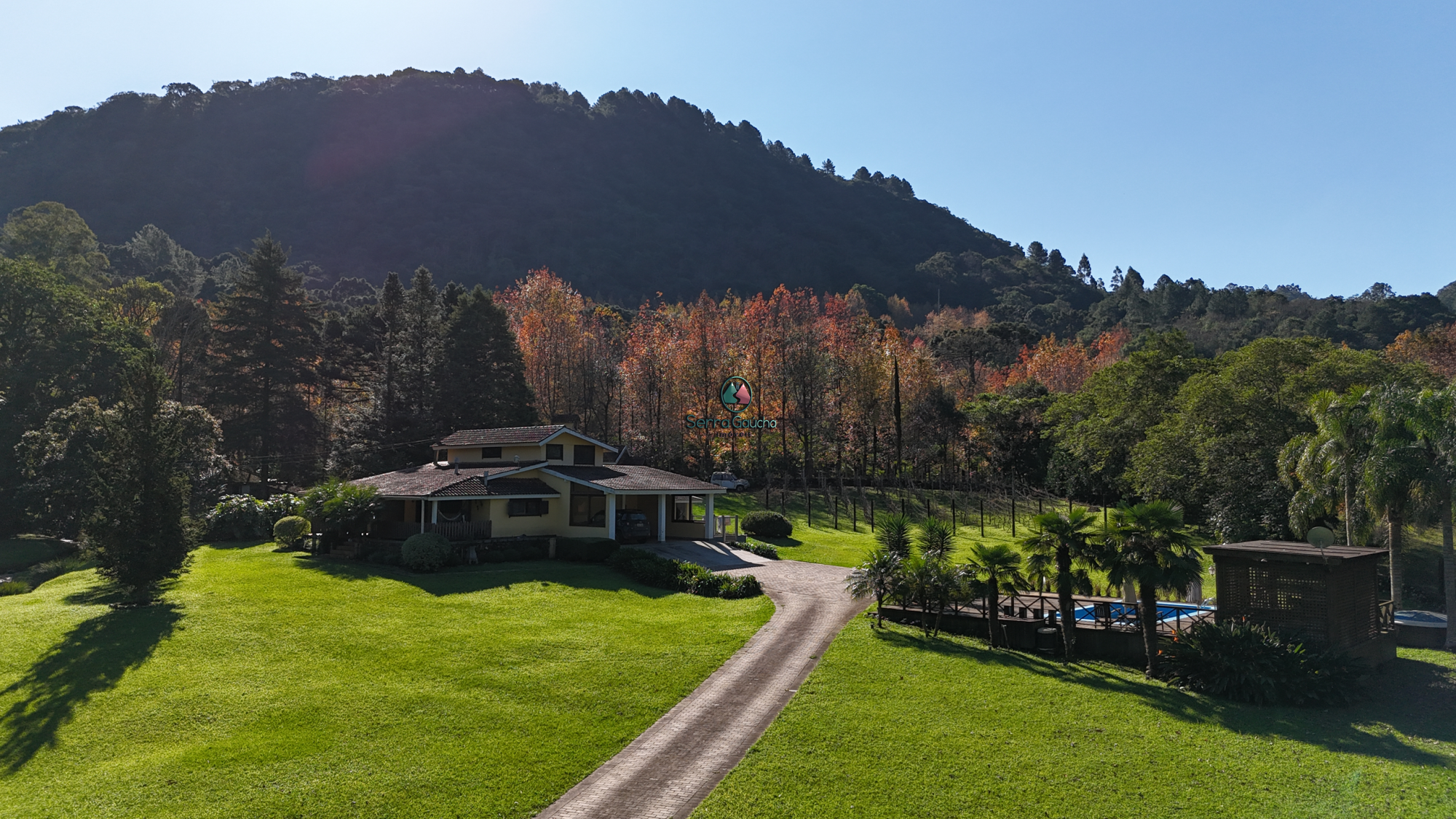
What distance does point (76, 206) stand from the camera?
127 meters

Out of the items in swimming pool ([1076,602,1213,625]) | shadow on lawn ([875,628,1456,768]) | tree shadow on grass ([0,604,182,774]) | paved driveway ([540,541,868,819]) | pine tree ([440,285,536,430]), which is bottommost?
shadow on lawn ([875,628,1456,768])

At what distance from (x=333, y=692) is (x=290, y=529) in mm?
20795

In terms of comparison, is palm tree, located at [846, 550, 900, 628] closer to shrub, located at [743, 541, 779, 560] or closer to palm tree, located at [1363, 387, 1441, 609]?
shrub, located at [743, 541, 779, 560]

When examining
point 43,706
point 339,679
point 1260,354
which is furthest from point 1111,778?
point 1260,354

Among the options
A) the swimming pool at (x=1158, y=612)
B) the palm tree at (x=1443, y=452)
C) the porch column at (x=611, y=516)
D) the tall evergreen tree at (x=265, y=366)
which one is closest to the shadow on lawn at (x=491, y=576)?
the porch column at (x=611, y=516)

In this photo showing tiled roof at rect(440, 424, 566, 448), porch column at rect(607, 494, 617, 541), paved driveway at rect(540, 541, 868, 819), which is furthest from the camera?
tiled roof at rect(440, 424, 566, 448)

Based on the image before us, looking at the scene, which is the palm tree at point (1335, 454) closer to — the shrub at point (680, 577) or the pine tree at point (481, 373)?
the shrub at point (680, 577)

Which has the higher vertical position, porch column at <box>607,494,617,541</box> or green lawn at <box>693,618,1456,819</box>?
porch column at <box>607,494,617,541</box>

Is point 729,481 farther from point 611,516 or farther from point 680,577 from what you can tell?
point 680,577

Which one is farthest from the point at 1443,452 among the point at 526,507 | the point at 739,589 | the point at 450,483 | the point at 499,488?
the point at 450,483

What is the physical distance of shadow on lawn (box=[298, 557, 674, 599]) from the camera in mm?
26297

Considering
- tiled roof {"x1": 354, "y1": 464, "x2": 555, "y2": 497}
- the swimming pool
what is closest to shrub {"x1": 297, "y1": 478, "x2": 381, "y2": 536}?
tiled roof {"x1": 354, "y1": 464, "x2": 555, "y2": 497}

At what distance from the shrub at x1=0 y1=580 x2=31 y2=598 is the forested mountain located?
97832mm

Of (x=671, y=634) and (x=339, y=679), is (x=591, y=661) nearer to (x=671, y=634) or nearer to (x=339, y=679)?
(x=671, y=634)
